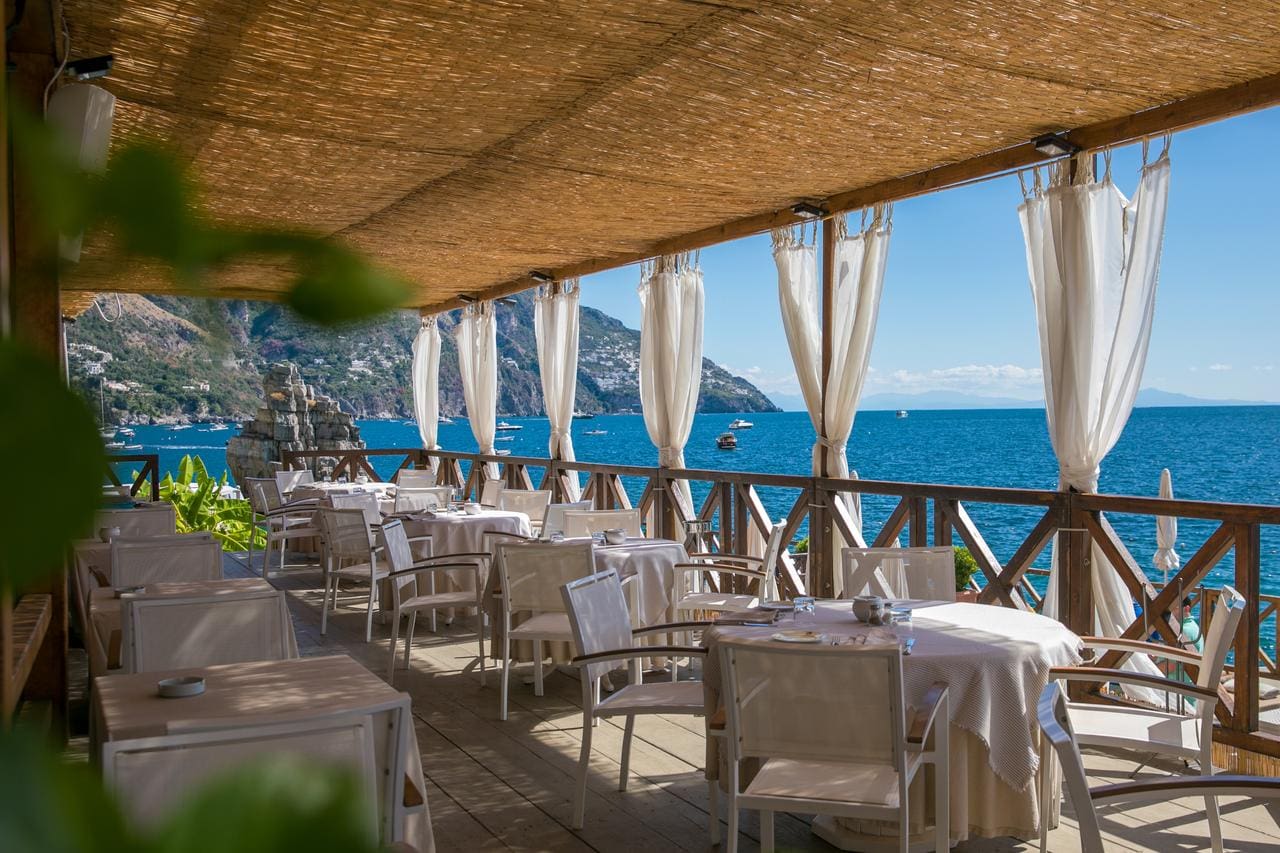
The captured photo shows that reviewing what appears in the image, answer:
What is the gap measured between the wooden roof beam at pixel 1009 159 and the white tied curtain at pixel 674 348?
0.23 meters

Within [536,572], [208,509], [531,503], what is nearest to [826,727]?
[536,572]

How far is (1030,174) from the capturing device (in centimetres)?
571

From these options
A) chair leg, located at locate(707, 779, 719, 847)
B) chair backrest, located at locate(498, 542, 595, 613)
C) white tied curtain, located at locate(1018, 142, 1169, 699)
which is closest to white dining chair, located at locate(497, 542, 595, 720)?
chair backrest, located at locate(498, 542, 595, 613)

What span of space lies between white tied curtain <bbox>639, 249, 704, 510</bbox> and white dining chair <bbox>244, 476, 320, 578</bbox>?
3330 mm

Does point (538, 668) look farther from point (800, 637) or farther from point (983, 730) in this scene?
point (983, 730)

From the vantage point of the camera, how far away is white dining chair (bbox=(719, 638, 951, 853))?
9.65 ft

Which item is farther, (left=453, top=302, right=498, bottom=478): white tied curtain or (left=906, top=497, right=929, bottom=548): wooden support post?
(left=453, top=302, right=498, bottom=478): white tied curtain

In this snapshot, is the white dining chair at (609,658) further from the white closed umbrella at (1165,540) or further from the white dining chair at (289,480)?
the white dining chair at (289,480)

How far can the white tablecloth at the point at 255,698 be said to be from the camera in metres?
2.70

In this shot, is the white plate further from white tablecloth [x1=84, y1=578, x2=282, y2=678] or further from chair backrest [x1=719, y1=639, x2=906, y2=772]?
white tablecloth [x1=84, y1=578, x2=282, y2=678]

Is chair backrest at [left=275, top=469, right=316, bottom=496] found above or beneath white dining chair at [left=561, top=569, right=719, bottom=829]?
above

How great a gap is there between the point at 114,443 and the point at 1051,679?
12.3 feet

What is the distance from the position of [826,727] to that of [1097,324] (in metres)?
3.17

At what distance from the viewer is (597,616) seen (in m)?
4.17
